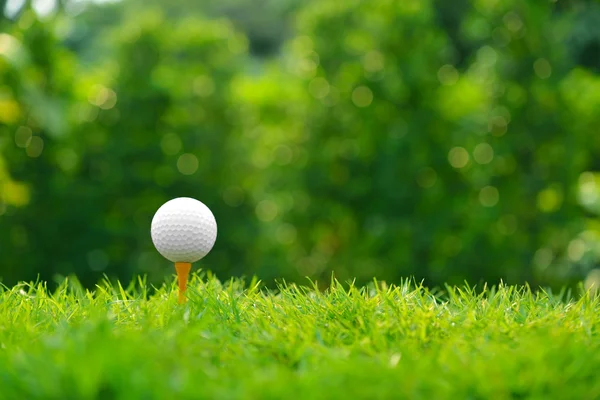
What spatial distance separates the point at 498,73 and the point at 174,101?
4371mm

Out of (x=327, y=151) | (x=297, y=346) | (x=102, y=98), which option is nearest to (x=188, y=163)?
(x=102, y=98)

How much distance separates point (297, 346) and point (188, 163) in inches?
308

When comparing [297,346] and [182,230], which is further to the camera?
[182,230]

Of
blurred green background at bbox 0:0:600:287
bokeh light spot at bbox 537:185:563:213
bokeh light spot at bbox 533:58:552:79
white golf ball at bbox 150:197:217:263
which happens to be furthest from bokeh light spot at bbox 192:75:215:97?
white golf ball at bbox 150:197:217:263

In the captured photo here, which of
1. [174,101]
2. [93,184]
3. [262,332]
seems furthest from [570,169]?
[262,332]

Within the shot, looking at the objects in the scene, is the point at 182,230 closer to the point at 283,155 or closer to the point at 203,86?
the point at 283,155

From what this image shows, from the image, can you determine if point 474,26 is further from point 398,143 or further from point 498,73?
point 398,143

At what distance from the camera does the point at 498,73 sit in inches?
365

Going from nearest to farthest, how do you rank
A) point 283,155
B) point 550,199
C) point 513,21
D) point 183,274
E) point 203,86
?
point 183,274 → point 550,199 → point 513,21 → point 283,155 → point 203,86

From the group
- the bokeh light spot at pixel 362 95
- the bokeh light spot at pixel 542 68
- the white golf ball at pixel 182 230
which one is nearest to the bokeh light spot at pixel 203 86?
the bokeh light spot at pixel 362 95

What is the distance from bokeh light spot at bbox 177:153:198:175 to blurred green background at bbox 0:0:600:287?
2cm

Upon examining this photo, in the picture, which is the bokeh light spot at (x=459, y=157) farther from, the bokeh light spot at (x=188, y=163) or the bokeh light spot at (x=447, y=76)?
the bokeh light spot at (x=188, y=163)

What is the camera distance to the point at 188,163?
33.6ft

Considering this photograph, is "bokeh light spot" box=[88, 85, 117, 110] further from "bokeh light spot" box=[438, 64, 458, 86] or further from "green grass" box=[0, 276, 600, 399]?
"green grass" box=[0, 276, 600, 399]
